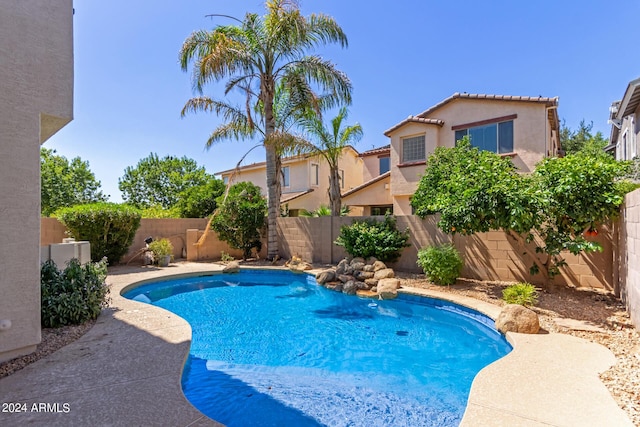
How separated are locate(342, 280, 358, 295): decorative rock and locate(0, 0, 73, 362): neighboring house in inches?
312

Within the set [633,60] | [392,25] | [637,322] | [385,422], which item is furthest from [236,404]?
[633,60]

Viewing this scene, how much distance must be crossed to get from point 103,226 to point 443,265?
43.0 ft

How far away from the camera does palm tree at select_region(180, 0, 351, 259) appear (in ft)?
43.7

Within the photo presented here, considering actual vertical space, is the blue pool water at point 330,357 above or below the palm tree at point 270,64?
below

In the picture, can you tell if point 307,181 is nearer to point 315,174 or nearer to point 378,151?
point 315,174

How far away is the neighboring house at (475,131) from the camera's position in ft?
46.7

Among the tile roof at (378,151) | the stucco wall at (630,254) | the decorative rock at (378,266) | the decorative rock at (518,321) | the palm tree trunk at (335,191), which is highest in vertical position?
the tile roof at (378,151)

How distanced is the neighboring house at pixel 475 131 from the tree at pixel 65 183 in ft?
104

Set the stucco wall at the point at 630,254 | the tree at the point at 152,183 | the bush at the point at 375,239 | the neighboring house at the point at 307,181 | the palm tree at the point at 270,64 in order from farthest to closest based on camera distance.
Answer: the tree at the point at 152,183 → the neighboring house at the point at 307,181 → the palm tree at the point at 270,64 → the bush at the point at 375,239 → the stucco wall at the point at 630,254

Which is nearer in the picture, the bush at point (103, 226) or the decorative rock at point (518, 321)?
the decorative rock at point (518, 321)

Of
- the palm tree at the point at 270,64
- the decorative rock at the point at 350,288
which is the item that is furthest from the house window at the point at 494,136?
the decorative rock at the point at 350,288

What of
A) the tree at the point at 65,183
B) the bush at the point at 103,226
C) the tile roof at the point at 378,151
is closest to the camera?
the bush at the point at 103,226

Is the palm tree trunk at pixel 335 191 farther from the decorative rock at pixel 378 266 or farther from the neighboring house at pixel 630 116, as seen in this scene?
the neighboring house at pixel 630 116

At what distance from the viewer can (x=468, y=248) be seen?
10711 mm
